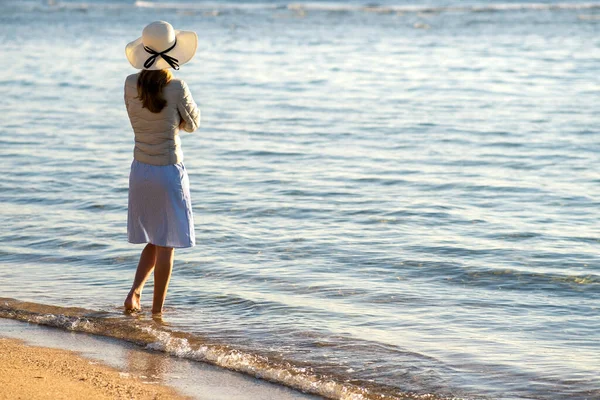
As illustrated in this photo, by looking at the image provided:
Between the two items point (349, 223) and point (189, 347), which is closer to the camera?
point (189, 347)

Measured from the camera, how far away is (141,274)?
6203 millimetres

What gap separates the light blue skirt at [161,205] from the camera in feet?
18.9

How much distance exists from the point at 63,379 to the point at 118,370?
1.19 ft

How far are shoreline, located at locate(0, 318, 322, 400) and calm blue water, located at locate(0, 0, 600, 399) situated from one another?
147mm

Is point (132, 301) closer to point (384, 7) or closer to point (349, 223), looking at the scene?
point (349, 223)

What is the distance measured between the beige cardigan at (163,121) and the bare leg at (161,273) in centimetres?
60

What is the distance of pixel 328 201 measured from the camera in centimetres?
944

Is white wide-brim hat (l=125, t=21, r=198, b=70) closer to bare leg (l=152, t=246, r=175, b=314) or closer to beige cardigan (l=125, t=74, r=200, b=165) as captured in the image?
beige cardigan (l=125, t=74, r=200, b=165)

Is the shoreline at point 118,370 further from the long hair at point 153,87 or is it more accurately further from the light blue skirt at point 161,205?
the long hair at point 153,87

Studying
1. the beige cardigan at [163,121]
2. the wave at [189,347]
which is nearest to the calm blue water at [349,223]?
the wave at [189,347]

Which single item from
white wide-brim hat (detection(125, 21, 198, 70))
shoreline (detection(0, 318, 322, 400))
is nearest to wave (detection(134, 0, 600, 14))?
white wide-brim hat (detection(125, 21, 198, 70))

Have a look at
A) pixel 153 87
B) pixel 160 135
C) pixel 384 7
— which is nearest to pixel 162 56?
pixel 153 87

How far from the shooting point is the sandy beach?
4656 millimetres

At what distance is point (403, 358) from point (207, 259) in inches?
100.0
